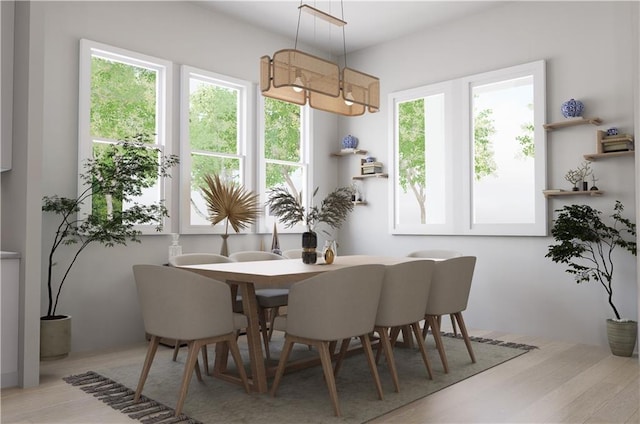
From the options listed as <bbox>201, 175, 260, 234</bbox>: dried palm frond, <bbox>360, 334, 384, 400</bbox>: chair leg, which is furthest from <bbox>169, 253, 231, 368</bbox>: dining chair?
<bbox>360, 334, 384, 400</bbox>: chair leg

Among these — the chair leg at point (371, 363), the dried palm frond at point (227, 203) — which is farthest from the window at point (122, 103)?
the chair leg at point (371, 363)

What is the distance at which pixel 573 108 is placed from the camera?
15.2ft

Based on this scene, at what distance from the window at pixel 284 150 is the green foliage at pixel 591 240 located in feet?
9.95

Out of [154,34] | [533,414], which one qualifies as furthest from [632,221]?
[154,34]

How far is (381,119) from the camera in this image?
21.0ft

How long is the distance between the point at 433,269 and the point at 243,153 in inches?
116

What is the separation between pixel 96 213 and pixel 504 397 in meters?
3.57

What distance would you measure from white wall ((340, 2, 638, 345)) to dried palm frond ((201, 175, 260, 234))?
1.92 metres

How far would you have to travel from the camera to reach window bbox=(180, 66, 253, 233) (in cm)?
518

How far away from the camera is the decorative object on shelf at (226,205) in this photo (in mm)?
5234

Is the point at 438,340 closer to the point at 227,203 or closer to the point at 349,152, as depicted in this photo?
the point at 227,203

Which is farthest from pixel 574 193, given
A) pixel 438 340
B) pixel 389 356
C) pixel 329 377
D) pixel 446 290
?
pixel 329 377

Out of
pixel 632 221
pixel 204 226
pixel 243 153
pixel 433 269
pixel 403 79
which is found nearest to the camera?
pixel 433 269

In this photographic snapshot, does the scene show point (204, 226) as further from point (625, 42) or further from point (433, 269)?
point (625, 42)
